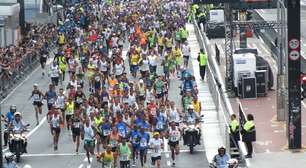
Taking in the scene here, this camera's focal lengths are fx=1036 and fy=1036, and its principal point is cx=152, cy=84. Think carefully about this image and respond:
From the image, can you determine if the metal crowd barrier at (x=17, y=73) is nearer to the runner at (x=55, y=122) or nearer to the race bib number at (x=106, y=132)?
the runner at (x=55, y=122)

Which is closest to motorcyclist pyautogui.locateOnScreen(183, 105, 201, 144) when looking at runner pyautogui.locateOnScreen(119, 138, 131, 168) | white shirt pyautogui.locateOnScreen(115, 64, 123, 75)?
runner pyautogui.locateOnScreen(119, 138, 131, 168)

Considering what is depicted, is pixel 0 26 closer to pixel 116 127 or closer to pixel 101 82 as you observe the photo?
pixel 101 82

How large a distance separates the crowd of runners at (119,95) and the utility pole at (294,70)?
304cm

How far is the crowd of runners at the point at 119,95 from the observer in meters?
29.6

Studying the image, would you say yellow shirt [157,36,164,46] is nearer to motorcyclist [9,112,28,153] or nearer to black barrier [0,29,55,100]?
black barrier [0,29,55,100]

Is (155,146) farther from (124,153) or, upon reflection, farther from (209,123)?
(209,123)

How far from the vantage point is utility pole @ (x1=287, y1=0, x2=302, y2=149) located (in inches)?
1231

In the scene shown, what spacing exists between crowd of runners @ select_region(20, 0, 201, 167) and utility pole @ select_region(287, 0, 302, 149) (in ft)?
9.96

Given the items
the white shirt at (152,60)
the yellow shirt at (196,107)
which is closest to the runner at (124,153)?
A: the yellow shirt at (196,107)

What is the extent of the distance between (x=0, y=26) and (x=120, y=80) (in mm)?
17650

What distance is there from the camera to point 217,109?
3831 centimetres

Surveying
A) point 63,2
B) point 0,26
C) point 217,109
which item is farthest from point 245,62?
point 63,2

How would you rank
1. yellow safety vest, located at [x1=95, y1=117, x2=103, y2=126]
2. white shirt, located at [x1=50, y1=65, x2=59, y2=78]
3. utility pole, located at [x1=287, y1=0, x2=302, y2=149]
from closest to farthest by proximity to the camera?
utility pole, located at [x1=287, y1=0, x2=302, y2=149]
yellow safety vest, located at [x1=95, y1=117, x2=103, y2=126]
white shirt, located at [x1=50, y1=65, x2=59, y2=78]

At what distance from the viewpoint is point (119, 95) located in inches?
1426
